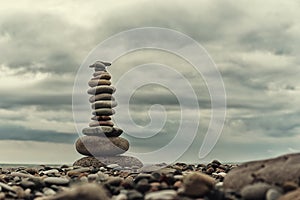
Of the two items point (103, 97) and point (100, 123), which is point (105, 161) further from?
point (103, 97)

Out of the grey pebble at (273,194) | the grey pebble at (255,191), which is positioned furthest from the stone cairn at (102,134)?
the grey pebble at (273,194)

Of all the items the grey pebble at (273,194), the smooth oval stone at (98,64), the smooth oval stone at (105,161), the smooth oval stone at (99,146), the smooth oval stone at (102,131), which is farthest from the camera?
the smooth oval stone at (98,64)

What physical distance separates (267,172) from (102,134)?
480 inches

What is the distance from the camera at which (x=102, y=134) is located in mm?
18203

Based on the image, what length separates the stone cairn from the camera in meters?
17.9

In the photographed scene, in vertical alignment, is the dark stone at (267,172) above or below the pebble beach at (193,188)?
above

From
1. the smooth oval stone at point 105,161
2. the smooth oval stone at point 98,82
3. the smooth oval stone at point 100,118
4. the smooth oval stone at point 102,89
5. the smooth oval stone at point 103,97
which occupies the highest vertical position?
the smooth oval stone at point 98,82

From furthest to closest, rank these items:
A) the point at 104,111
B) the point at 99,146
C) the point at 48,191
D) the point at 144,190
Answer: the point at 104,111 < the point at 99,146 < the point at 48,191 < the point at 144,190

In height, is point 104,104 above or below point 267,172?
above

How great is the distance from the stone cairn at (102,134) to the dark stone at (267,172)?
36.8ft

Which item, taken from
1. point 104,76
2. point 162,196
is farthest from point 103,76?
point 162,196

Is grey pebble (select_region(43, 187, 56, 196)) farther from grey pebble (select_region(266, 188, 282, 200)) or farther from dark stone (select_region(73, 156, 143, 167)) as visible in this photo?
dark stone (select_region(73, 156, 143, 167))

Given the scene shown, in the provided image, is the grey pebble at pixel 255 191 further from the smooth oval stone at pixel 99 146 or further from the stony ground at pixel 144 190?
the smooth oval stone at pixel 99 146

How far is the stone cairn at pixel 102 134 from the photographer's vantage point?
58.7 ft
